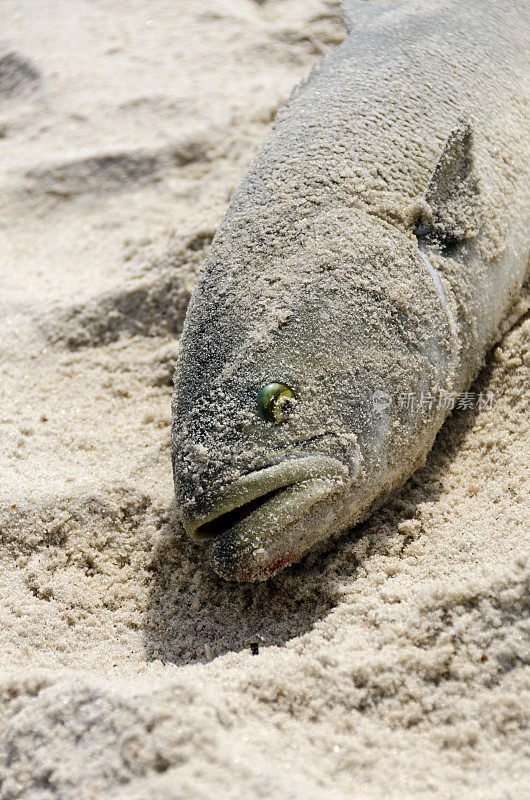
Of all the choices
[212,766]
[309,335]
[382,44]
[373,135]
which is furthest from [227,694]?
[382,44]

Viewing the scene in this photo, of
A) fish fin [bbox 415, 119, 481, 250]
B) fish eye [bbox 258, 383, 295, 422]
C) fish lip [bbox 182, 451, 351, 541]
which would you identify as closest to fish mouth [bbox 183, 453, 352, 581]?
fish lip [bbox 182, 451, 351, 541]

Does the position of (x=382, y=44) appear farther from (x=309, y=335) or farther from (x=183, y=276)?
(x=309, y=335)

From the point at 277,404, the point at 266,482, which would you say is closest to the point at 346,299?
the point at 277,404

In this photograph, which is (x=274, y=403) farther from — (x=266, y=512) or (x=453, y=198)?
(x=453, y=198)

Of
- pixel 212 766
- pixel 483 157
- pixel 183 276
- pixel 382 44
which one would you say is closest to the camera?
pixel 212 766

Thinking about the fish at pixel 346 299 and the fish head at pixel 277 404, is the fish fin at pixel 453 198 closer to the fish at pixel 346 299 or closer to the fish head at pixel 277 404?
the fish at pixel 346 299

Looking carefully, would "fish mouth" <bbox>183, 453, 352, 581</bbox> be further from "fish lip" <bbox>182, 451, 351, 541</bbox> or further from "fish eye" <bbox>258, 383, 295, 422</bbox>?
"fish eye" <bbox>258, 383, 295, 422</bbox>

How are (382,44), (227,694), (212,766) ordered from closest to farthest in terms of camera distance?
(212,766)
(227,694)
(382,44)
